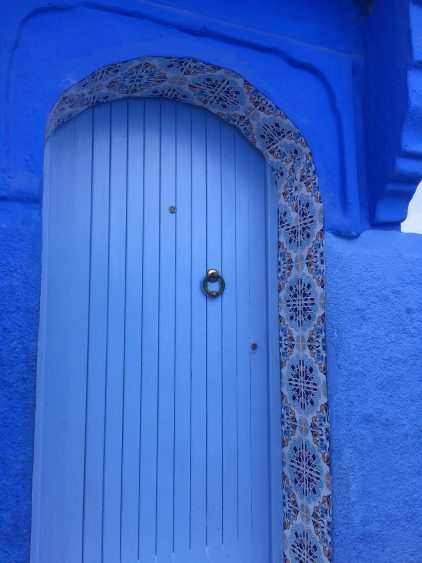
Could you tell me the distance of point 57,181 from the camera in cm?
209

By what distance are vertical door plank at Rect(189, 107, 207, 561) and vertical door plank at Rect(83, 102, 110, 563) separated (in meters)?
0.38

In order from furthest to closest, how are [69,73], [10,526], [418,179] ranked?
[418,179] < [69,73] < [10,526]

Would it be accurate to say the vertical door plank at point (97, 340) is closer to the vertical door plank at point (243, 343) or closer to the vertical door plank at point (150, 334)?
the vertical door plank at point (150, 334)

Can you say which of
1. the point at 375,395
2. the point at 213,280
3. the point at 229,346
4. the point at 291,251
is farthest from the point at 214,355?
the point at 375,395

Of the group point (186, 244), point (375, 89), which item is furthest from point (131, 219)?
point (375, 89)

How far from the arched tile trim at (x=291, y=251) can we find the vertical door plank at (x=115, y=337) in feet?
0.71

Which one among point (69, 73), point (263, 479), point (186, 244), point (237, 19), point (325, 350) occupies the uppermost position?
point (237, 19)

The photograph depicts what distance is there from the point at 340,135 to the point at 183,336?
1.09m

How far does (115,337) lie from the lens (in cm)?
214

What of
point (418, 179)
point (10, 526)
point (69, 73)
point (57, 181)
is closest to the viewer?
point (10, 526)

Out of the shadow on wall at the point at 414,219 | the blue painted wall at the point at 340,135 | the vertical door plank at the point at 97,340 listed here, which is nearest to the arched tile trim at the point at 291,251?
the blue painted wall at the point at 340,135

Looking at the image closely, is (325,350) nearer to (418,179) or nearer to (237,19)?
(418,179)

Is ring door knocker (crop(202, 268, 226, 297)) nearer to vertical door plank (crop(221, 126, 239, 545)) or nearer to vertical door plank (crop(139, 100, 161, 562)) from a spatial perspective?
vertical door plank (crop(221, 126, 239, 545))

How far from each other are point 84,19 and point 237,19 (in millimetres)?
628
